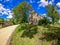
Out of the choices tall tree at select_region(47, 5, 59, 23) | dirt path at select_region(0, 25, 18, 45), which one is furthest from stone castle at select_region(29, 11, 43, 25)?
tall tree at select_region(47, 5, 59, 23)

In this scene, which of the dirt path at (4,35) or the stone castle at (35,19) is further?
the stone castle at (35,19)

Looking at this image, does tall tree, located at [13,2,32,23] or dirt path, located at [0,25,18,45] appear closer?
dirt path, located at [0,25,18,45]

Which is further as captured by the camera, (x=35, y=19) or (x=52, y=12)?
(x=52, y=12)

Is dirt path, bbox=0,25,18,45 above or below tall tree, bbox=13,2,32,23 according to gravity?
below

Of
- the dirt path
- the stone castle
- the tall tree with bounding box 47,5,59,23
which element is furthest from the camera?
the tall tree with bounding box 47,5,59,23

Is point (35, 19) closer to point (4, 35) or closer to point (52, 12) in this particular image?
point (4, 35)

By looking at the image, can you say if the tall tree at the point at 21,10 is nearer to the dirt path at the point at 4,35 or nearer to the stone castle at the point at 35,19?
the stone castle at the point at 35,19

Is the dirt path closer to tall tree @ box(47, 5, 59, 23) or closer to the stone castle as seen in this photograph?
the stone castle

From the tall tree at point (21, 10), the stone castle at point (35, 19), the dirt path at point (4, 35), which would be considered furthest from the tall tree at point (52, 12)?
the dirt path at point (4, 35)

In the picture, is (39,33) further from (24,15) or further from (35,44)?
(24,15)

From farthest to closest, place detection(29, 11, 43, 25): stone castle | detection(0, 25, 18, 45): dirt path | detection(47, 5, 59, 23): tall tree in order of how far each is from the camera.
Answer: detection(47, 5, 59, 23): tall tree → detection(29, 11, 43, 25): stone castle → detection(0, 25, 18, 45): dirt path

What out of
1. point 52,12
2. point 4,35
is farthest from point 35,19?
point 52,12

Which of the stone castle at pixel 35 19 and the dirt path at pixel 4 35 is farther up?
the stone castle at pixel 35 19

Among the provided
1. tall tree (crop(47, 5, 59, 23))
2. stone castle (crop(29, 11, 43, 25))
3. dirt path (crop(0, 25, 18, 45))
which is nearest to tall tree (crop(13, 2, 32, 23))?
tall tree (crop(47, 5, 59, 23))
